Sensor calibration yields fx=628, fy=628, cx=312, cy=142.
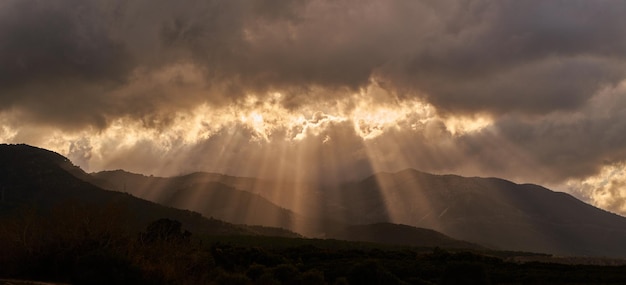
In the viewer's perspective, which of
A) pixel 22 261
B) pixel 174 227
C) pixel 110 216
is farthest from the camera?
pixel 174 227

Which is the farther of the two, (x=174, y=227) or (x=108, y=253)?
(x=174, y=227)


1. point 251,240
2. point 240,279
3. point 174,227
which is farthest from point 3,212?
point 240,279

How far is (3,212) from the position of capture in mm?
161750

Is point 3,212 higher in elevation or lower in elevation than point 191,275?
higher

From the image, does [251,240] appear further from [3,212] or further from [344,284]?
[344,284]

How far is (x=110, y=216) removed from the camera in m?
50.5

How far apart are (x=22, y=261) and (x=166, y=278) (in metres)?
11.0

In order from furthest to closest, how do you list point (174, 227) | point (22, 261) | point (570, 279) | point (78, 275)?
point (174, 227), point (570, 279), point (22, 261), point (78, 275)

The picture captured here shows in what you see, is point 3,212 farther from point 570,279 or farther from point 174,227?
point 570,279

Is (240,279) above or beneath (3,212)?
beneath

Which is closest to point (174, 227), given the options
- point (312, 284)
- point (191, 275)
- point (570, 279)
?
point (191, 275)

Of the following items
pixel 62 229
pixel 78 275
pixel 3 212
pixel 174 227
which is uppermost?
pixel 3 212

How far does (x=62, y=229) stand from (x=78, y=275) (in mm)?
6262

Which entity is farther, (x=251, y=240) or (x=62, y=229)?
(x=251, y=240)
